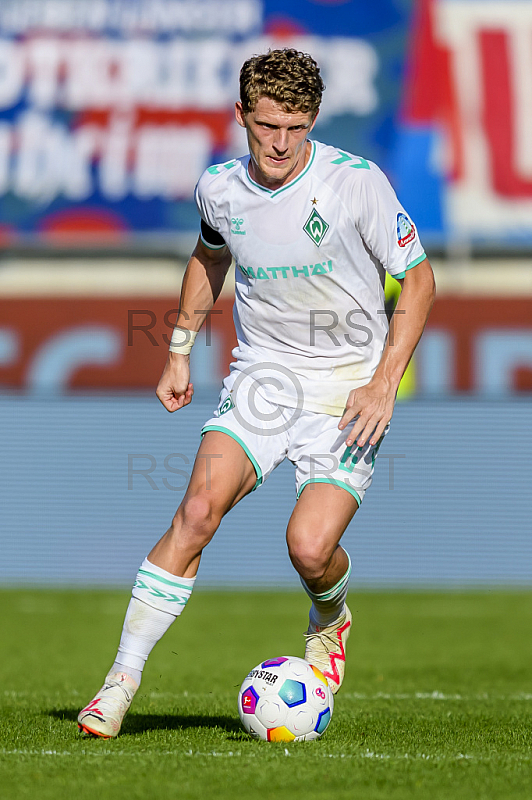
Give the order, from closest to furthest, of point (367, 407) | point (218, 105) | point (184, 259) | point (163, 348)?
point (367, 407) < point (163, 348) < point (184, 259) < point (218, 105)

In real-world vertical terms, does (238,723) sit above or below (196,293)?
below

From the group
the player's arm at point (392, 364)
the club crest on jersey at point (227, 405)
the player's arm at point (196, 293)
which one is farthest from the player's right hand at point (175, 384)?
the player's arm at point (392, 364)

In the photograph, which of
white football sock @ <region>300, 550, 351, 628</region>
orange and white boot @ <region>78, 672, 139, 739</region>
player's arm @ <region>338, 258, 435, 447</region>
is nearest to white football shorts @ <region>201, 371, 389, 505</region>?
player's arm @ <region>338, 258, 435, 447</region>

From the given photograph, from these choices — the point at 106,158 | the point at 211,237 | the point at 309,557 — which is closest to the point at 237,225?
the point at 211,237

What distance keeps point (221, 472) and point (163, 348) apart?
11983mm

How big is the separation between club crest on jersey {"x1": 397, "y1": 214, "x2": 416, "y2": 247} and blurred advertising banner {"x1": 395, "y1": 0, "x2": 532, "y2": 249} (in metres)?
12.1

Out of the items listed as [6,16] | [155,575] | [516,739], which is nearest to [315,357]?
[155,575]

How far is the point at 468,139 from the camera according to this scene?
16469 millimetres

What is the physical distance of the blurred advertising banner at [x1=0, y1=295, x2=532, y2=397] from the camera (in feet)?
51.9

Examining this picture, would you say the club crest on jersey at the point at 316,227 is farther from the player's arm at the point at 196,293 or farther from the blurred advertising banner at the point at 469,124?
the blurred advertising banner at the point at 469,124

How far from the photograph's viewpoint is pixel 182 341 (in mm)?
4598

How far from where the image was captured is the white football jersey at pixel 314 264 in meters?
4.23

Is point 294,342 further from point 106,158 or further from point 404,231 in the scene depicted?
point 106,158

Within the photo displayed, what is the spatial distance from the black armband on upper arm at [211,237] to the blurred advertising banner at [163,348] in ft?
36.1
